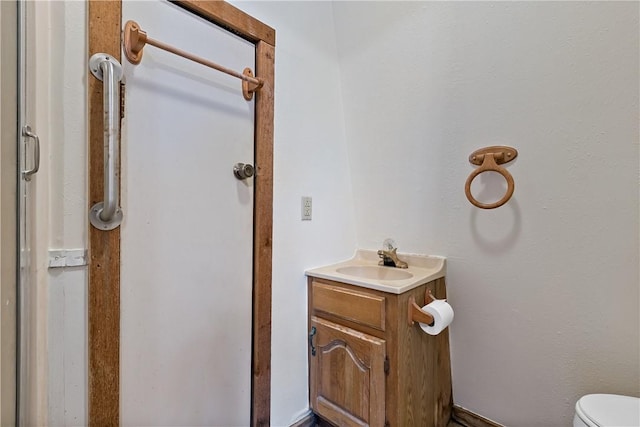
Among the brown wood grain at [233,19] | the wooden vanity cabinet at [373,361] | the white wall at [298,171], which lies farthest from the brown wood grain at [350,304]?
the brown wood grain at [233,19]

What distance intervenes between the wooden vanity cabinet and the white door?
38 cm

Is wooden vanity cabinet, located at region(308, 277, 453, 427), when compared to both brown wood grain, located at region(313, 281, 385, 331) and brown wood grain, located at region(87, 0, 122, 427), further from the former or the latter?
brown wood grain, located at region(87, 0, 122, 427)

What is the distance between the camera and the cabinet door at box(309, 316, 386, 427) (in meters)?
1.28

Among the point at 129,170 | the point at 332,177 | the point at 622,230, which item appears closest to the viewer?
the point at 129,170

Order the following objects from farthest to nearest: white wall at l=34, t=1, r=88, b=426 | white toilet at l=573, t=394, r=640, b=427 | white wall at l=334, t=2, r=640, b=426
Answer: white wall at l=334, t=2, r=640, b=426 < white toilet at l=573, t=394, r=640, b=427 < white wall at l=34, t=1, r=88, b=426

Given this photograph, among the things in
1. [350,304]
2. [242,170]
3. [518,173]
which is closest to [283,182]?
[242,170]

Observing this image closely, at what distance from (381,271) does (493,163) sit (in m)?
0.77

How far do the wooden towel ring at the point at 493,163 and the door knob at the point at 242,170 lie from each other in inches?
37.6

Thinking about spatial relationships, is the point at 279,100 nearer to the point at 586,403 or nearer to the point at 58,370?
the point at 58,370

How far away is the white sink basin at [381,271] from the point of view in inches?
51.4

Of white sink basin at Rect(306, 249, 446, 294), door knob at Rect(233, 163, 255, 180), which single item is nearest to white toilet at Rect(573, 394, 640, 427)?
white sink basin at Rect(306, 249, 446, 294)

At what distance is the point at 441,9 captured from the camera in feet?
4.32

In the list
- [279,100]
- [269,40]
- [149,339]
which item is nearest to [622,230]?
[279,100]

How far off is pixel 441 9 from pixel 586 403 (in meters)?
1.64
